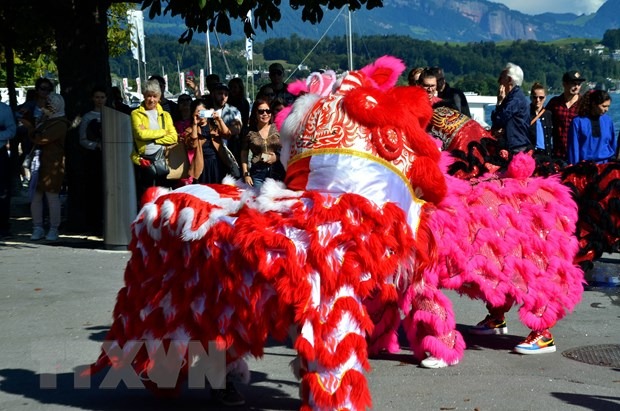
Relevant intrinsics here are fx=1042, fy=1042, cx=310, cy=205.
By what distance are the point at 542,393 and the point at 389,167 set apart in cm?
173

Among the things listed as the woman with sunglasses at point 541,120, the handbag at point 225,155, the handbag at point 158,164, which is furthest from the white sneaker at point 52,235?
the woman with sunglasses at point 541,120

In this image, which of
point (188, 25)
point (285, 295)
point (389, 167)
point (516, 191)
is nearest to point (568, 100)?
point (188, 25)

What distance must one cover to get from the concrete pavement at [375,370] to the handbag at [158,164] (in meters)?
2.07

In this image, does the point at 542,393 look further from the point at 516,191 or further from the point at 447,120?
the point at 447,120

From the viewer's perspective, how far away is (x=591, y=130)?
34.1 ft

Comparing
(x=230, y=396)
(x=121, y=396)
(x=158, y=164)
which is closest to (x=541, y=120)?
(x=158, y=164)

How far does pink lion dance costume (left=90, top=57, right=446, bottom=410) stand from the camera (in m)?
4.75

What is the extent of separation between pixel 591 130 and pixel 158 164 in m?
4.45

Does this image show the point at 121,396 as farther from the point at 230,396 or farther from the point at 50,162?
the point at 50,162

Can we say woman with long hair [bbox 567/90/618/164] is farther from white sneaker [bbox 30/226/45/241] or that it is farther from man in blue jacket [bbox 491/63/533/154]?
white sneaker [bbox 30/226/45/241]

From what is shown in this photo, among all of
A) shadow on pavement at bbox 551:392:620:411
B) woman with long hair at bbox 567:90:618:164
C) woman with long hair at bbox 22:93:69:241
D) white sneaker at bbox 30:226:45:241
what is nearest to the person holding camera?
woman with long hair at bbox 22:93:69:241

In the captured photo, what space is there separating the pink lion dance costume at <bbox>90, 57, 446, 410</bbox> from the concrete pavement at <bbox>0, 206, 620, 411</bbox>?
0.44m

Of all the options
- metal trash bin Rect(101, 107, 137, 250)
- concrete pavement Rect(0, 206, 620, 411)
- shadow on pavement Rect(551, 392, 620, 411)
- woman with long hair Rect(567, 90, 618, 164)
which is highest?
woman with long hair Rect(567, 90, 618, 164)

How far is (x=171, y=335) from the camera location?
5.26 meters
